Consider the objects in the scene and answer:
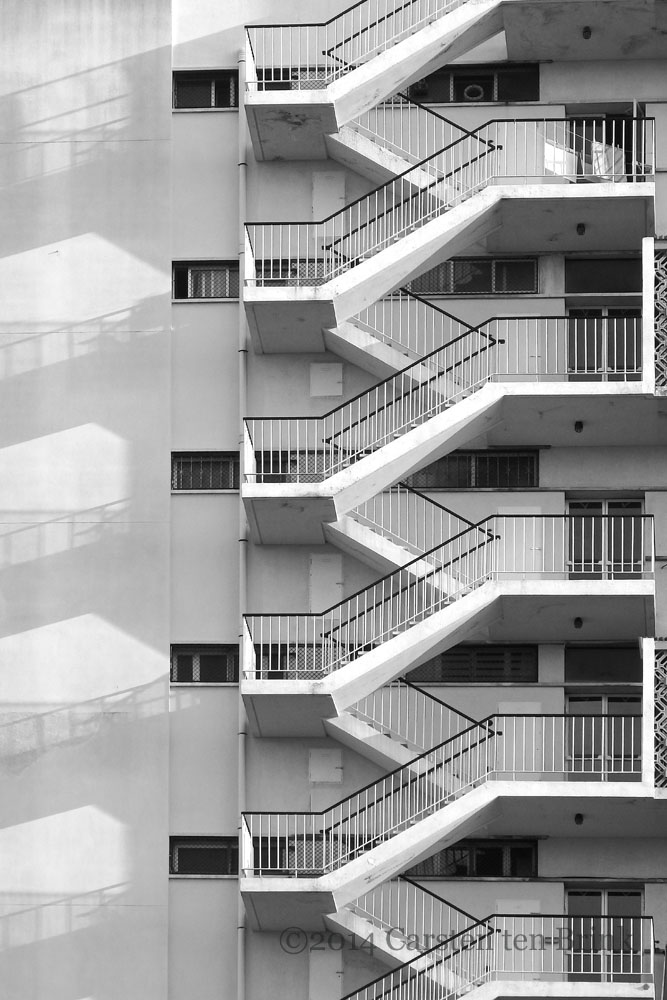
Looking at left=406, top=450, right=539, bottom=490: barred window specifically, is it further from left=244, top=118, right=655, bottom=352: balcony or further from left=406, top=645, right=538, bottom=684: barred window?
left=244, top=118, right=655, bottom=352: balcony

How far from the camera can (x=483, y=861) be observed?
3184 cm

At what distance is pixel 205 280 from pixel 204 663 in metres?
6.48

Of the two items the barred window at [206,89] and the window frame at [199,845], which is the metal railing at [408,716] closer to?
the window frame at [199,845]

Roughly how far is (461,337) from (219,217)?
511cm

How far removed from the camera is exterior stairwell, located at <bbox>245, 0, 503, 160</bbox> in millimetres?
32625

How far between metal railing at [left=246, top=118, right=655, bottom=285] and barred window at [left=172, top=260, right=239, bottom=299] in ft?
2.24

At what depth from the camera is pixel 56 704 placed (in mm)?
32156

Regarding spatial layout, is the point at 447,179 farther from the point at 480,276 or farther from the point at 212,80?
the point at 212,80

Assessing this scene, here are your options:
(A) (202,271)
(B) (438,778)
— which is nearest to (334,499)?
(B) (438,778)

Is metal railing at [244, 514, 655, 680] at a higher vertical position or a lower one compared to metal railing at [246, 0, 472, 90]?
lower

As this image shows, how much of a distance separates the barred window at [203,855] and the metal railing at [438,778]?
2.28 feet

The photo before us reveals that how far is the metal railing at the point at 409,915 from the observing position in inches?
1202

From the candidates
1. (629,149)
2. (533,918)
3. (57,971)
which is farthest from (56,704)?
(629,149)

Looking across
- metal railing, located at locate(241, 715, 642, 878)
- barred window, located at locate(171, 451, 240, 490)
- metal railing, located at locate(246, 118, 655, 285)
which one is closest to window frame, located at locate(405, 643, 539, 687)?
metal railing, located at locate(241, 715, 642, 878)
